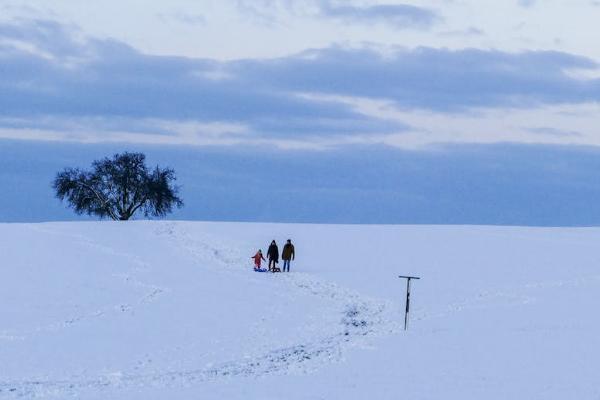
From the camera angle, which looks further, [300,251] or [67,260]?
[300,251]

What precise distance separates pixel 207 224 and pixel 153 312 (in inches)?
1591

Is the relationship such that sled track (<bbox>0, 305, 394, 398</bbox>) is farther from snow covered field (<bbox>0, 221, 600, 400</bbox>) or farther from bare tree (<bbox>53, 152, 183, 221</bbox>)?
bare tree (<bbox>53, 152, 183, 221</bbox>)

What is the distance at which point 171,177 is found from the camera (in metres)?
85.4

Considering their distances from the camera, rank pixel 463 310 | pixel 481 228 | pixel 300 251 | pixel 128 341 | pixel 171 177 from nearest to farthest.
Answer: pixel 128 341 < pixel 463 310 < pixel 300 251 < pixel 481 228 < pixel 171 177

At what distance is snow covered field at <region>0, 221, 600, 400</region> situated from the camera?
1886 centimetres

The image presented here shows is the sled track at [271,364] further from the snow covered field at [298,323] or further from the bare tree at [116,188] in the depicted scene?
the bare tree at [116,188]

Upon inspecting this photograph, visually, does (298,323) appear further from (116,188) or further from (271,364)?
(116,188)

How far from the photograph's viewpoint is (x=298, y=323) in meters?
27.1

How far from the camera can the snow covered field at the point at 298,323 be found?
1886 cm

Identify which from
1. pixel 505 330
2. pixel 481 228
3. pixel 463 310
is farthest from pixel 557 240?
pixel 505 330

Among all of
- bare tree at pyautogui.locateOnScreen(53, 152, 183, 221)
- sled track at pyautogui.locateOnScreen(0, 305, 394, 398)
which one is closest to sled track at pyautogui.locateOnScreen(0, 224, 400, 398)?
sled track at pyautogui.locateOnScreen(0, 305, 394, 398)

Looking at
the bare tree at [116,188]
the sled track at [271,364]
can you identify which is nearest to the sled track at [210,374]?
the sled track at [271,364]

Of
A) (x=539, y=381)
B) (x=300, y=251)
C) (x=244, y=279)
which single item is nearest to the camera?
(x=539, y=381)

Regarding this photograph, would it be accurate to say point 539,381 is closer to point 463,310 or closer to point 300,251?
point 463,310
